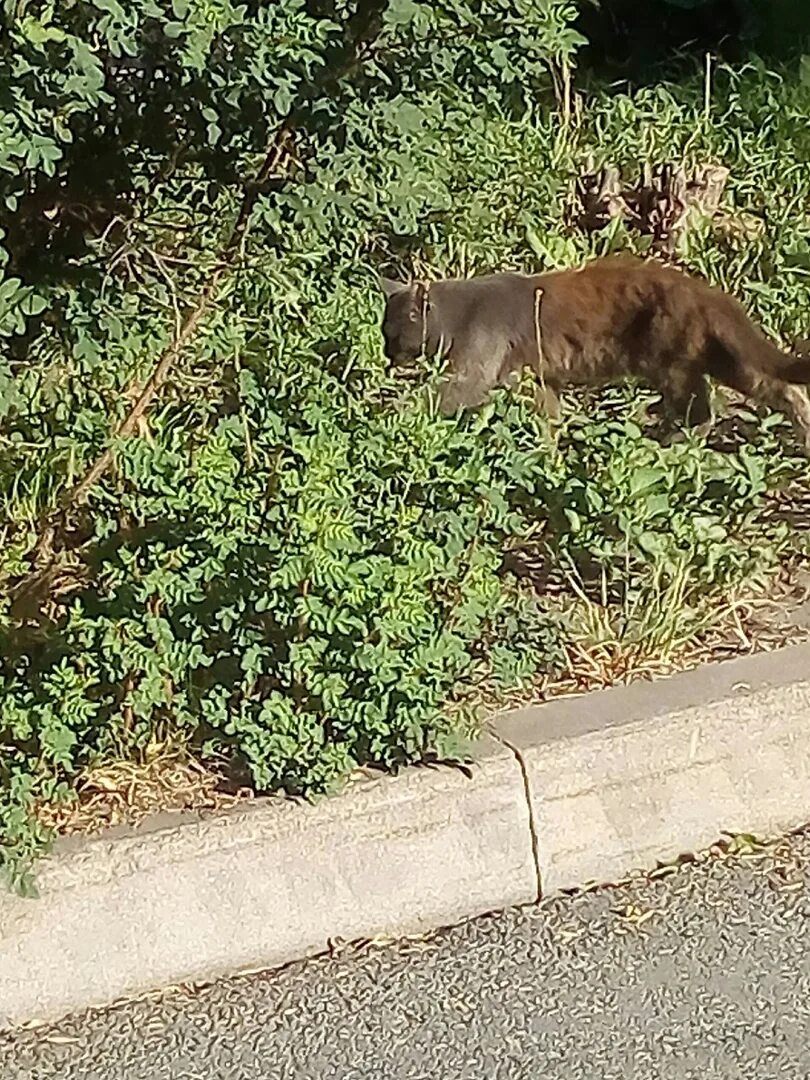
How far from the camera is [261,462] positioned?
3.77 m

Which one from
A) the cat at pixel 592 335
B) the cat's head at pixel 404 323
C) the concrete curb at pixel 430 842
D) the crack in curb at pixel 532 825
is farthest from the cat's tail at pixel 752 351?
the crack in curb at pixel 532 825

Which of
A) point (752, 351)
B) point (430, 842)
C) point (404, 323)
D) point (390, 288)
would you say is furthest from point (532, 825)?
point (390, 288)

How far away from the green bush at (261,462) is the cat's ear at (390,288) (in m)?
1.25

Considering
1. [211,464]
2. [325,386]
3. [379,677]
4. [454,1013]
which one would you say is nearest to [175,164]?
[325,386]

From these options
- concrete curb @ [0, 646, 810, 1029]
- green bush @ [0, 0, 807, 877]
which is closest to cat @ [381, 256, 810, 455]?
green bush @ [0, 0, 807, 877]

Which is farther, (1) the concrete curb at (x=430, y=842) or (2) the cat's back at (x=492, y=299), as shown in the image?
(2) the cat's back at (x=492, y=299)

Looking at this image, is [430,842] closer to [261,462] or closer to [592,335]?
[261,462]

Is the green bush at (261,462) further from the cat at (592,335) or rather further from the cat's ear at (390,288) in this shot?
the cat's ear at (390,288)

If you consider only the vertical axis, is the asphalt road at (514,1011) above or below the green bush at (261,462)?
below

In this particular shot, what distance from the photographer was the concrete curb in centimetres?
339

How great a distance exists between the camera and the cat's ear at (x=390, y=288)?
20.2 feet

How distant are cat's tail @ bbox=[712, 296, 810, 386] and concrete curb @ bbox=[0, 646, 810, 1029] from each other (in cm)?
190

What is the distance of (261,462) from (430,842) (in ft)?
2.70

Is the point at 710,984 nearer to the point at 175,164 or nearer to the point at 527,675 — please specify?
the point at 527,675
